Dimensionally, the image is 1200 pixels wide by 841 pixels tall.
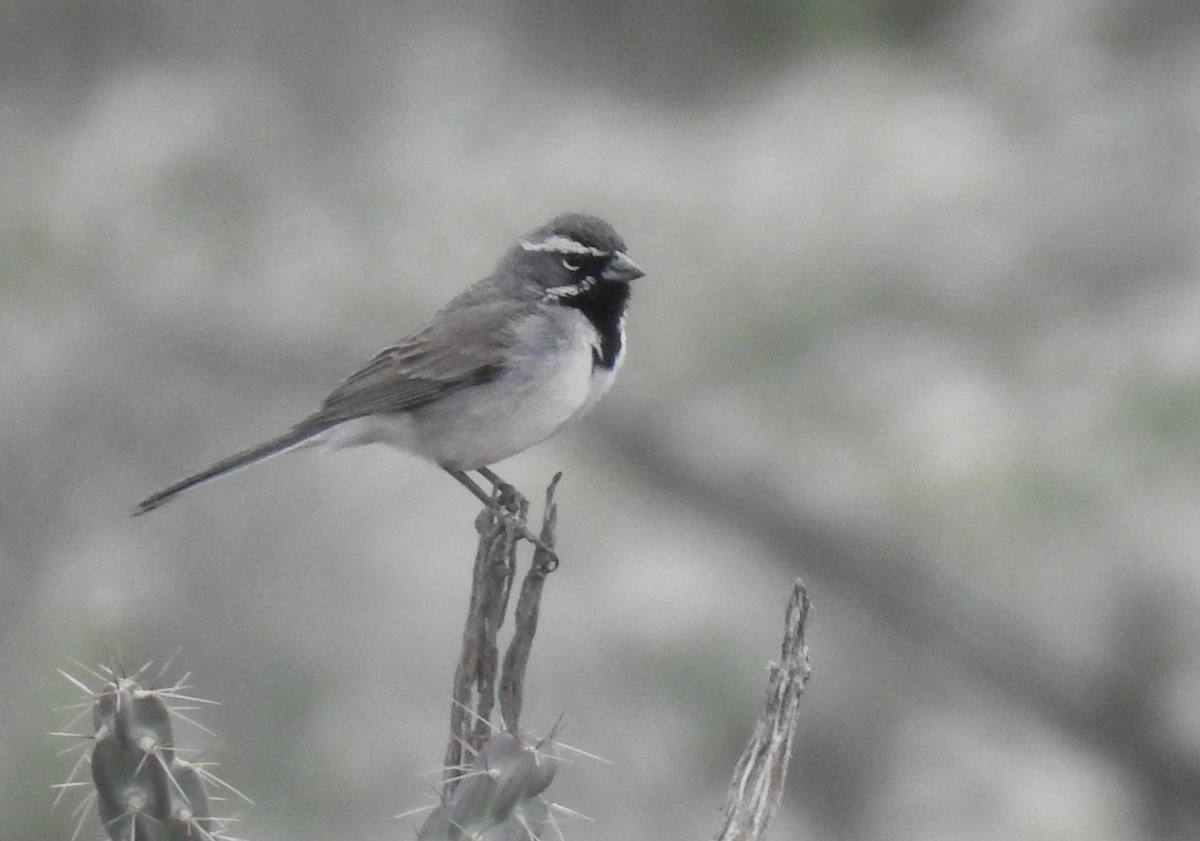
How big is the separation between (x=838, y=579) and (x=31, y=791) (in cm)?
487

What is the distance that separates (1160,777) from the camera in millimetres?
9766

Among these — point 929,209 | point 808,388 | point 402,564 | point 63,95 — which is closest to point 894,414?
point 808,388

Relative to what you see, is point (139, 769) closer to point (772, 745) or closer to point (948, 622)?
point (772, 745)

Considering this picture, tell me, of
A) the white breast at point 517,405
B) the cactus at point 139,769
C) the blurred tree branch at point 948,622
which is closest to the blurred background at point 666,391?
the blurred tree branch at point 948,622

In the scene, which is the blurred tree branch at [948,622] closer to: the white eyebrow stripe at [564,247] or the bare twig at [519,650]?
the white eyebrow stripe at [564,247]

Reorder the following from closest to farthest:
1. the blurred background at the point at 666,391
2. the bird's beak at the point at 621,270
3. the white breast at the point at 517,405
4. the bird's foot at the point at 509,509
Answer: the bird's foot at the point at 509,509, the white breast at the point at 517,405, the bird's beak at the point at 621,270, the blurred background at the point at 666,391

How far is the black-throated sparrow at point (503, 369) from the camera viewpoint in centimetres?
629

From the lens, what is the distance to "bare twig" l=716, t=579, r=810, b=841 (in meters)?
4.23

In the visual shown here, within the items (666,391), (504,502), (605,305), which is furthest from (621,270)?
(666,391)

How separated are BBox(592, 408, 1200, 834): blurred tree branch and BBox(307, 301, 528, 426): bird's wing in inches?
179

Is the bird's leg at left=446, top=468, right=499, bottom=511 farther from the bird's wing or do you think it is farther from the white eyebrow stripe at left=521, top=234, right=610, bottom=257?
the white eyebrow stripe at left=521, top=234, right=610, bottom=257

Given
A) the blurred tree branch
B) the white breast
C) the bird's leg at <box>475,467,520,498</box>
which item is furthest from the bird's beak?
the blurred tree branch

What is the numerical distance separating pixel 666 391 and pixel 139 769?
7.86 m

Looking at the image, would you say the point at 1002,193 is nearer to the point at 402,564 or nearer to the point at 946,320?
the point at 946,320
